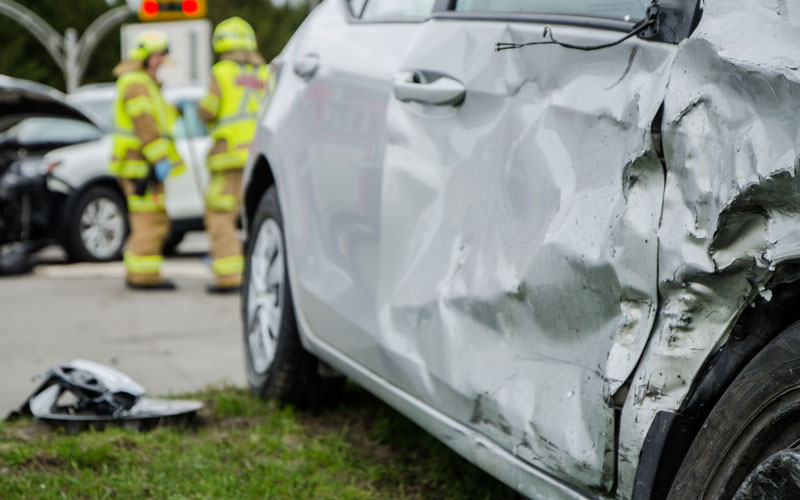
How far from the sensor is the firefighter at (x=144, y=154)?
8070mm

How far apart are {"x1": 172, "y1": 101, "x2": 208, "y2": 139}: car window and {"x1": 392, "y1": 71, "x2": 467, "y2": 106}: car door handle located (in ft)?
25.0

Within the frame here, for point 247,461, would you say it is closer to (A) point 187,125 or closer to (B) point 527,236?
(B) point 527,236

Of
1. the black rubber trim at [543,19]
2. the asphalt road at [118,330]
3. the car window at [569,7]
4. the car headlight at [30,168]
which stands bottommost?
the asphalt road at [118,330]

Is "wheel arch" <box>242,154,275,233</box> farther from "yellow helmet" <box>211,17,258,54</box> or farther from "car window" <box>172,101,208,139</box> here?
"car window" <box>172,101,208,139</box>

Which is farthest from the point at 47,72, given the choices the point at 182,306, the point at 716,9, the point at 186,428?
the point at 716,9

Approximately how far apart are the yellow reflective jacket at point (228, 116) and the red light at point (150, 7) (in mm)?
9022

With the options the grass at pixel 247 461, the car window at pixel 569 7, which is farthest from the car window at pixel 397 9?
the grass at pixel 247 461

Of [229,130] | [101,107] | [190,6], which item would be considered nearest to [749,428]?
[229,130]

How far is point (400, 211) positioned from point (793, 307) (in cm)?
129

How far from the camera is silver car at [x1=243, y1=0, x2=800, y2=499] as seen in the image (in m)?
1.61

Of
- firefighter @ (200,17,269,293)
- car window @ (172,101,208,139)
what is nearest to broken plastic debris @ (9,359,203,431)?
firefighter @ (200,17,269,293)

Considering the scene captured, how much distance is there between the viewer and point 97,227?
9844 mm

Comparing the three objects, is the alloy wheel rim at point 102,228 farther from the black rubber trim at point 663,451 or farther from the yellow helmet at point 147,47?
the black rubber trim at point 663,451

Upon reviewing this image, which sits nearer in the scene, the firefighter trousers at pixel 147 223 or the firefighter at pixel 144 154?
the firefighter at pixel 144 154
